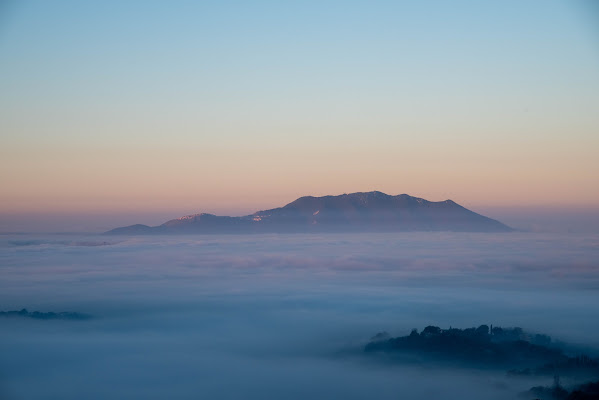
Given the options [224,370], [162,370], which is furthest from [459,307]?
[162,370]

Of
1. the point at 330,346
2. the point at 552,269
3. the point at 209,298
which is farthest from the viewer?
the point at 552,269

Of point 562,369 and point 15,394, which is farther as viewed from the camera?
point 562,369

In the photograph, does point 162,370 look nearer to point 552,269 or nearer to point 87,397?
point 87,397

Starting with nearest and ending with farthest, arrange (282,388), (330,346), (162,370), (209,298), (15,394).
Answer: (15,394), (282,388), (162,370), (330,346), (209,298)

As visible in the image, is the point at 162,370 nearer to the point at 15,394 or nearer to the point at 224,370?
the point at 224,370

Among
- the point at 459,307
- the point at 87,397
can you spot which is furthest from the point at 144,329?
the point at 459,307

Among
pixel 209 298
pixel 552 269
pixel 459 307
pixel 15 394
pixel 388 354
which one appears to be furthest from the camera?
pixel 552 269

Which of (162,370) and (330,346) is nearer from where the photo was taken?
(162,370)

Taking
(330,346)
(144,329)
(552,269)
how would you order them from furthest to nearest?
(552,269) → (144,329) → (330,346)
